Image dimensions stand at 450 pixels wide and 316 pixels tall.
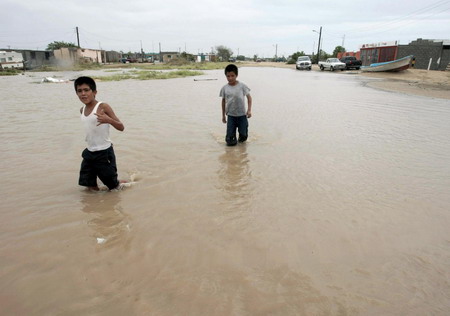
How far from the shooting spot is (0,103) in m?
A: 11.5

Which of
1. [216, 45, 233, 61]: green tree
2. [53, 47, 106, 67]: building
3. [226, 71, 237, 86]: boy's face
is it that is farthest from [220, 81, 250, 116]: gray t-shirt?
[216, 45, 233, 61]: green tree

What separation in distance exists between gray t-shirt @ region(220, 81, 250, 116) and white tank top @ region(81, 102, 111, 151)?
2.72 m

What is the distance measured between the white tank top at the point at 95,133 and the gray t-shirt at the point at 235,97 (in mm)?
2723

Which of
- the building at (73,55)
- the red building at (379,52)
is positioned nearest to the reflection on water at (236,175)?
the red building at (379,52)

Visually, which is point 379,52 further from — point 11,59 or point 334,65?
point 11,59

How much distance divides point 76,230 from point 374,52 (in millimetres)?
44040

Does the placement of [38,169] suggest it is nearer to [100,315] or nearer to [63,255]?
[63,255]

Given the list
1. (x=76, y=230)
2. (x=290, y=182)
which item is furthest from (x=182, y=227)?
(x=290, y=182)

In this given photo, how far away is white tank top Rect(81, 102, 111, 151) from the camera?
134 inches

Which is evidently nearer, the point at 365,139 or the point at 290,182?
the point at 290,182

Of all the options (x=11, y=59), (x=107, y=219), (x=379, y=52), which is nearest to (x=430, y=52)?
(x=379, y=52)

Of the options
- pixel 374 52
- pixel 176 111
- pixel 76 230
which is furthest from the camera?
pixel 374 52

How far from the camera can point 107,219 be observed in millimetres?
3186

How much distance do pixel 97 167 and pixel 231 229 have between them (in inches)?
72.2
